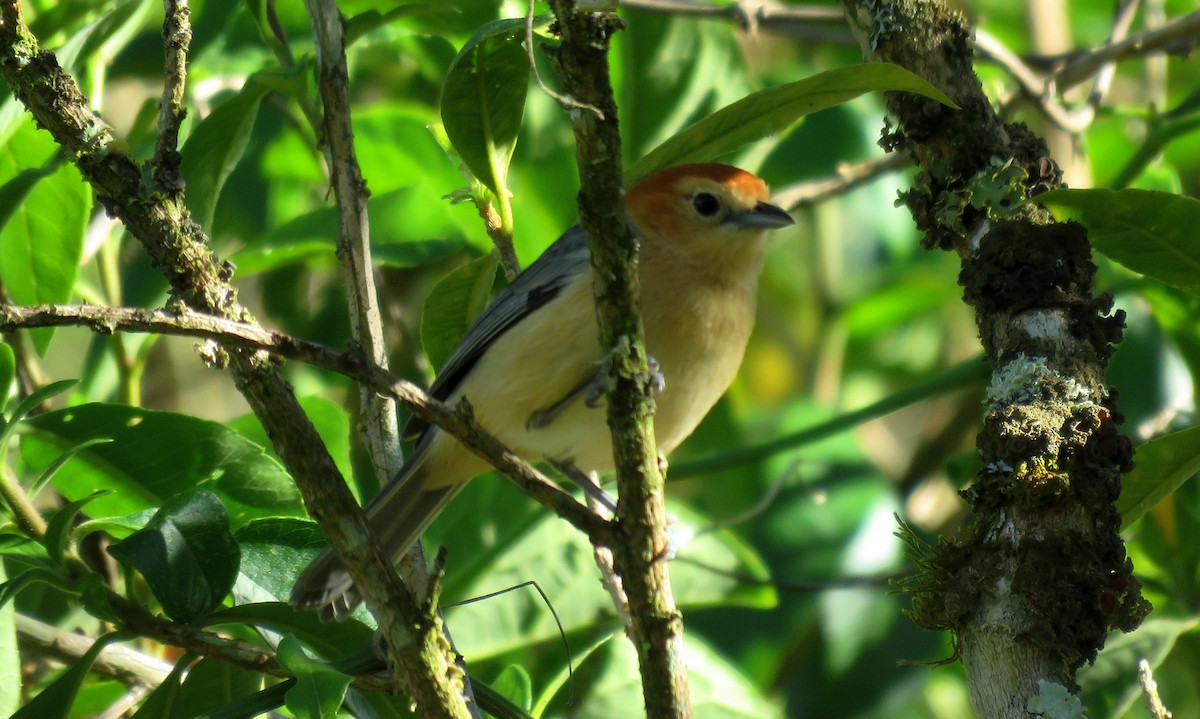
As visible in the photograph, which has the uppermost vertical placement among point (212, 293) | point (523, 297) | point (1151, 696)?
point (523, 297)

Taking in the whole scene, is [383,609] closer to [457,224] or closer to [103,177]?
[103,177]

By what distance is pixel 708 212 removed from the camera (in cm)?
439

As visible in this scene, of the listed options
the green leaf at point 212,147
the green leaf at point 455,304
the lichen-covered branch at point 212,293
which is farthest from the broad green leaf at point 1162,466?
the green leaf at point 212,147

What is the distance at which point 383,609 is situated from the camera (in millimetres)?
2475

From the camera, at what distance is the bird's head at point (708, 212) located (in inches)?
169

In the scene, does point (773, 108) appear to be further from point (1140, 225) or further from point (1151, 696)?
point (1151, 696)

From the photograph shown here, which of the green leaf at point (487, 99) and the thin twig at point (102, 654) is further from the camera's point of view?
the thin twig at point (102, 654)

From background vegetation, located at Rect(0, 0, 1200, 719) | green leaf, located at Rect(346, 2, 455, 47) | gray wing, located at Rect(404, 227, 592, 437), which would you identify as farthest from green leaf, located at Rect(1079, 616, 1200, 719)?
green leaf, located at Rect(346, 2, 455, 47)

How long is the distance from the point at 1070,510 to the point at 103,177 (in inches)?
77.7

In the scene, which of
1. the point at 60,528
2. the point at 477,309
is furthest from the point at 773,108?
the point at 60,528

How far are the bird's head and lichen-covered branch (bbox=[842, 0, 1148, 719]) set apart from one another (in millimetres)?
1371

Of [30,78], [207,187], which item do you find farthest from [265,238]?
[30,78]

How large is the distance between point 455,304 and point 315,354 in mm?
1330

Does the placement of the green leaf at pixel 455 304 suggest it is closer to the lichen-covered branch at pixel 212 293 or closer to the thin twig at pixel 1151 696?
the lichen-covered branch at pixel 212 293
